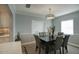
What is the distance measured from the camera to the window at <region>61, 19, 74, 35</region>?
155cm

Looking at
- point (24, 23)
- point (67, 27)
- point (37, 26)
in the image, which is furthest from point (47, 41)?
point (24, 23)

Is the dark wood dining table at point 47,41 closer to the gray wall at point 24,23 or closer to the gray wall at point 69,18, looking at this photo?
the gray wall at point 69,18

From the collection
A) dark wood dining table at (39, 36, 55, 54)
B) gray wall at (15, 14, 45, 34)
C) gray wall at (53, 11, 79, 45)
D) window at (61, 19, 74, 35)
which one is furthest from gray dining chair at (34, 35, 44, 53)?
window at (61, 19, 74, 35)

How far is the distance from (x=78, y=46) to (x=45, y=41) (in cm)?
66

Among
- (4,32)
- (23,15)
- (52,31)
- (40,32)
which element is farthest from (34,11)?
(4,32)

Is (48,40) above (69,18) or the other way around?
the other way around

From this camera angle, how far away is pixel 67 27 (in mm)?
1585

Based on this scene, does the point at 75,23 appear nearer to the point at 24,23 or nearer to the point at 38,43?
the point at 38,43

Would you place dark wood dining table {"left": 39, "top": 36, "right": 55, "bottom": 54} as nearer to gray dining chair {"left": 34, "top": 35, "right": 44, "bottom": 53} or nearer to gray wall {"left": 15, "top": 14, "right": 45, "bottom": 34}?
gray dining chair {"left": 34, "top": 35, "right": 44, "bottom": 53}

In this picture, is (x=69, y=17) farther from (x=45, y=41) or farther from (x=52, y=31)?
(x=45, y=41)

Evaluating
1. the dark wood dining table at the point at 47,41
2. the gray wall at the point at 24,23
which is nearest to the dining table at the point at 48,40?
the dark wood dining table at the point at 47,41

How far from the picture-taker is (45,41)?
1.71 metres
